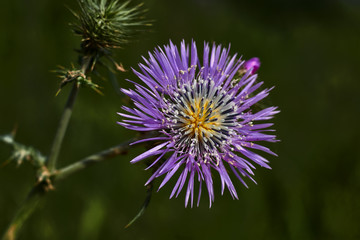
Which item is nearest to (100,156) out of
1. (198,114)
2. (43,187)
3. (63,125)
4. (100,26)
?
(63,125)

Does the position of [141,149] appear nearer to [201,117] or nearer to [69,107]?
[201,117]

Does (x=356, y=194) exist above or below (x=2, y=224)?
above

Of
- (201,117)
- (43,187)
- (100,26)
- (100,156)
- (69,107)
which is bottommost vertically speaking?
(43,187)

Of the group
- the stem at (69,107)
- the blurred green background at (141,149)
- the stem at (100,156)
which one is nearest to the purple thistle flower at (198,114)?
the stem at (100,156)

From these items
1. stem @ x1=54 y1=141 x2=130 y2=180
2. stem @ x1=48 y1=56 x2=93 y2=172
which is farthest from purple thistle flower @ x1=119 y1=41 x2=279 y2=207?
stem @ x1=48 y1=56 x2=93 y2=172

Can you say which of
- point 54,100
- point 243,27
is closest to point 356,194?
point 243,27

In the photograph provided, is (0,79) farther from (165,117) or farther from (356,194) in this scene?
(356,194)

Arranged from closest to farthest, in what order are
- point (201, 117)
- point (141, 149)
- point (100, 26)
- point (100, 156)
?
point (100, 26) → point (100, 156) → point (201, 117) → point (141, 149)

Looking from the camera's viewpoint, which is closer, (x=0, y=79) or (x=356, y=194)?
(x=0, y=79)
